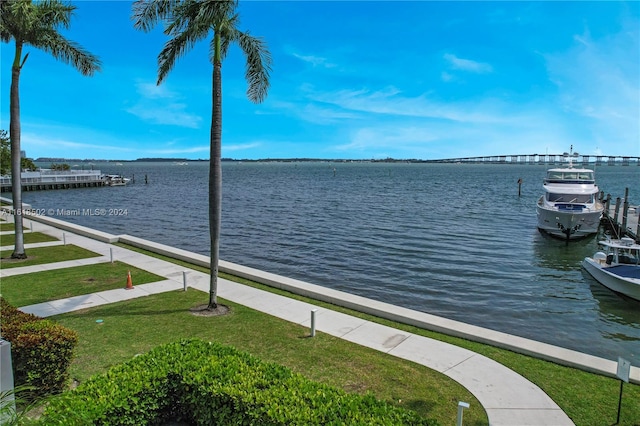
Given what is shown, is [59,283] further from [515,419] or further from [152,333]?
[515,419]

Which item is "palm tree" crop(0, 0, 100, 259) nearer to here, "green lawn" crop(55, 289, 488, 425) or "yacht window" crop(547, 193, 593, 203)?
"green lawn" crop(55, 289, 488, 425)

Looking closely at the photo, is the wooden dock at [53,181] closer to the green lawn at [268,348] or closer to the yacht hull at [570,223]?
the green lawn at [268,348]

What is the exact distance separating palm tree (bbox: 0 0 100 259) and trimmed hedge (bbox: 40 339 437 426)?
45.4 feet

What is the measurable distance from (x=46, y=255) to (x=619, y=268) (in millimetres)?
24278

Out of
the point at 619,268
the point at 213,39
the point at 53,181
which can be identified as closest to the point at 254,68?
the point at 213,39

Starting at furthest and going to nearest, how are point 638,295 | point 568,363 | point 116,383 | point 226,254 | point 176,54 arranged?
point 226,254 < point 638,295 < point 176,54 < point 568,363 < point 116,383

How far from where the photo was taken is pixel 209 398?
5.77 metres

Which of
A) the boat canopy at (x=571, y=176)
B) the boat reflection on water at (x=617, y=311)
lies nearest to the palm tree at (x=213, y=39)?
the boat reflection on water at (x=617, y=311)

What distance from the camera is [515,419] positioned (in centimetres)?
675

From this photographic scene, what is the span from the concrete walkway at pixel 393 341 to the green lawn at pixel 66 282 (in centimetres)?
55

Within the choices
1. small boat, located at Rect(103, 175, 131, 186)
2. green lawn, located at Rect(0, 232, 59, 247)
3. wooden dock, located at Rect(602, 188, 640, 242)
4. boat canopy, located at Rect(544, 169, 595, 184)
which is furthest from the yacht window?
small boat, located at Rect(103, 175, 131, 186)

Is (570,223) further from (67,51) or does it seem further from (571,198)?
(67,51)

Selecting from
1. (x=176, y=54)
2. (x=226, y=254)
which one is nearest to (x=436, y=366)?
(x=176, y=54)

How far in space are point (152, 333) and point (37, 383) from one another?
10.4 feet
